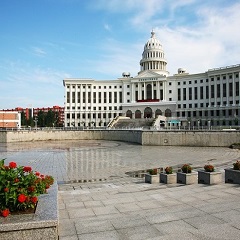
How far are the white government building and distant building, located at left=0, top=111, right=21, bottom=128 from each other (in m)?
22.3

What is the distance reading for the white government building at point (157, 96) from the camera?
104m

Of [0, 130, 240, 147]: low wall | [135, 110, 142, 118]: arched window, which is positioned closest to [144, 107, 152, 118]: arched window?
[135, 110, 142, 118]: arched window

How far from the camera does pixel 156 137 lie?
5462cm

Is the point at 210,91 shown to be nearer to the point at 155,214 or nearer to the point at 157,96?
the point at 157,96

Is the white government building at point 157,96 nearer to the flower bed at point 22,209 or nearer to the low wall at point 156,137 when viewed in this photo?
the low wall at point 156,137

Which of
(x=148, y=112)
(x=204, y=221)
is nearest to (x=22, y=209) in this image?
(x=204, y=221)

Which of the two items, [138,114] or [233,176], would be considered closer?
[233,176]

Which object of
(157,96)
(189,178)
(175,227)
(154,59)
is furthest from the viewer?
(154,59)

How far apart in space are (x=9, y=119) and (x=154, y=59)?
2719 inches

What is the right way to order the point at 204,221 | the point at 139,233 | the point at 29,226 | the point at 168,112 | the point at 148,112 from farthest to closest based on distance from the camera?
the point at 148,112 → the point at 168,112 → the point at 204,221 → the point at 139,233 → the point at 29,226

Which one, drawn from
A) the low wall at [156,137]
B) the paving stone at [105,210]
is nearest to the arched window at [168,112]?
the low wall at [156,137]

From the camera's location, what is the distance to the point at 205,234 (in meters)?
7.19

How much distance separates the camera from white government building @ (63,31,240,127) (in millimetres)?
103500

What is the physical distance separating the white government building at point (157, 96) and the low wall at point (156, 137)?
36068 millimetres
